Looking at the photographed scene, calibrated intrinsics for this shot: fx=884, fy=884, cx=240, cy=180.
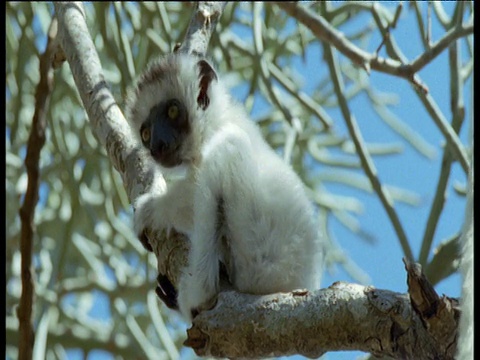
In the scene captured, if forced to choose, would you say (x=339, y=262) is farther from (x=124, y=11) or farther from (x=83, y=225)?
(x=124, y=11)

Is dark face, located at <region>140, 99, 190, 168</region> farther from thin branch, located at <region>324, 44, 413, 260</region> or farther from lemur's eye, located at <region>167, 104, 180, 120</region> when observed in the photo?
thin branch, located at <region>324, 44, 413, 260</region>

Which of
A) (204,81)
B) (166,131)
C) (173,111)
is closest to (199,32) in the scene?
(204,81)

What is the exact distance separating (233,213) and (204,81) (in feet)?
2.54

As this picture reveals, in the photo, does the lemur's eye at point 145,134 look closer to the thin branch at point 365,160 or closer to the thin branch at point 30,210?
the thin branch at point 30,210

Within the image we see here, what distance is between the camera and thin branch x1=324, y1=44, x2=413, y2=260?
3.75 m

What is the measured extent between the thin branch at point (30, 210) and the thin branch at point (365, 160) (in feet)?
4.59

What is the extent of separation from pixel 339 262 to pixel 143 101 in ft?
9.93

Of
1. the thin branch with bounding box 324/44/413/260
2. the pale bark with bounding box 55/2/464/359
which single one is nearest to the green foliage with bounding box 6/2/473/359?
the thin branch with bounding box 324/44/413/260

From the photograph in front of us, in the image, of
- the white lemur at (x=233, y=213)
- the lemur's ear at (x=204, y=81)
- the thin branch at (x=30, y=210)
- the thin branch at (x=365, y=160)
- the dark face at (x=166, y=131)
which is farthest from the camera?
the thin branch at (x=365, y=160)

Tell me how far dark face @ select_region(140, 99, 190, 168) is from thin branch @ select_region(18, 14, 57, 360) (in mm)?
461

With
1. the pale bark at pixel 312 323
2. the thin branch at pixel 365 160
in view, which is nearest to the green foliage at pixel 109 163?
the thin branch at pixel 365 160

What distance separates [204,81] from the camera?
12.1ft

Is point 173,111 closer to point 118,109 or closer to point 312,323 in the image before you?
point 118,109

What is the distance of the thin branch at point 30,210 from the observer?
11.0ft
